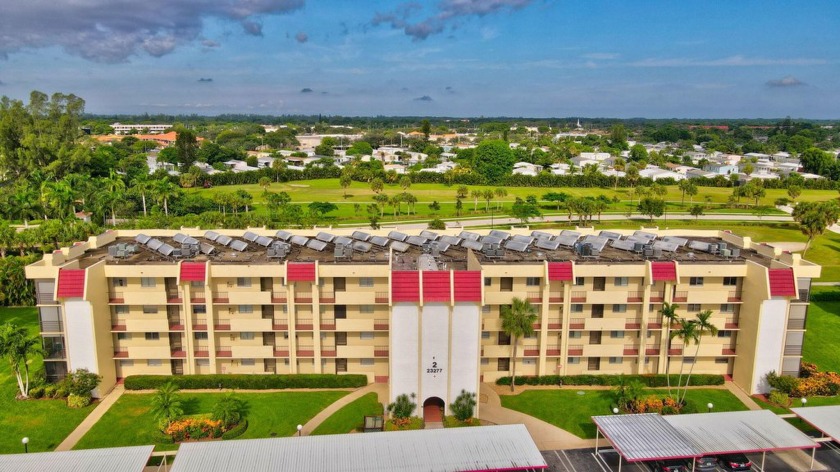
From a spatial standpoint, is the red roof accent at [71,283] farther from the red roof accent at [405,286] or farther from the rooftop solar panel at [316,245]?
the red roof accent at [405,286]

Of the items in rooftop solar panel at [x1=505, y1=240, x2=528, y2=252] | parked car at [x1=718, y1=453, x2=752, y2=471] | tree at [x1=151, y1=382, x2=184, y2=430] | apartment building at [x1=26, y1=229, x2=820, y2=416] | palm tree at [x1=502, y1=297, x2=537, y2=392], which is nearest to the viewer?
parked car at [x1=718, y1=453, x2=752, y2=471]

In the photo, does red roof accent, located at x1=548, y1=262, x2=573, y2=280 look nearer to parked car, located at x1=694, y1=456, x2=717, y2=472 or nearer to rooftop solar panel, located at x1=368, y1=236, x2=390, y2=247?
rooftop solar panel, located at x1=368, y1=236, x2=390, y2=247

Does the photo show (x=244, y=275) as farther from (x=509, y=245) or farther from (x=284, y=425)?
(x=509, y=245)

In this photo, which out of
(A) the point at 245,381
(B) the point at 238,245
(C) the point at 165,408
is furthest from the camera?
(B) the point at 238,245

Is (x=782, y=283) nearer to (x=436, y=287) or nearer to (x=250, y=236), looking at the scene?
(x=436, y=287)

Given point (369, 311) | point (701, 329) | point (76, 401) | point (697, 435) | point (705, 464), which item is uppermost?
point (369, 311)

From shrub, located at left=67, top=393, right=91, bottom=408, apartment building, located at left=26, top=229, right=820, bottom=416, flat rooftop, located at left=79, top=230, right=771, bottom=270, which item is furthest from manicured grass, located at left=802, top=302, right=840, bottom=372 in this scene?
shrub, located at left=67, top=393, right=91, bottom=408

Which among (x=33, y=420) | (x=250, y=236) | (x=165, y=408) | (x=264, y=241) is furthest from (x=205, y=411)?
(x=250, y=236)
